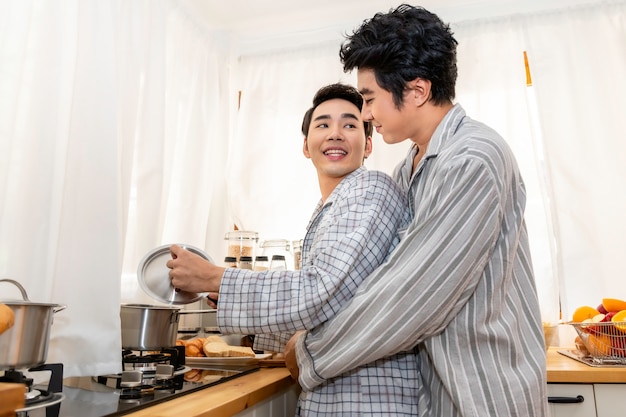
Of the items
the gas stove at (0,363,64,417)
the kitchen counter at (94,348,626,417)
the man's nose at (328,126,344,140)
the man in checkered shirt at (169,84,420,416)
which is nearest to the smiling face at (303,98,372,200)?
the man's nose at (328,126,344,140)

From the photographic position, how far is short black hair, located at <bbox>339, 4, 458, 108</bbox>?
3.48ft

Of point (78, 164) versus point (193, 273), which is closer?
point (193, 273)

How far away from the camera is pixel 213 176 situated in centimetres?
226

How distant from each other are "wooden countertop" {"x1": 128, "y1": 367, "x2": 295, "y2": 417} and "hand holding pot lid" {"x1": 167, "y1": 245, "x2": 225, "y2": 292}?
0.21 metres

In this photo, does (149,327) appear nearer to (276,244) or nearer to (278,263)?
(278,263)

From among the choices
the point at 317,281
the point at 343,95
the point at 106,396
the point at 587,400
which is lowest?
the point at 587,400

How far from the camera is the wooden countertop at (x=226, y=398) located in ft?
2.79

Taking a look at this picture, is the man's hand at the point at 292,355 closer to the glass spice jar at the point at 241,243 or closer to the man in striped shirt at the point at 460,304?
the man in striped shirt at the point at 460,304

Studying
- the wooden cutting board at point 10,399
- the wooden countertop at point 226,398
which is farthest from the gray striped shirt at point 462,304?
the wooden cutting board at point 10,399

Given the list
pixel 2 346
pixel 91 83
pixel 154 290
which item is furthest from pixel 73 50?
pixel 2 346

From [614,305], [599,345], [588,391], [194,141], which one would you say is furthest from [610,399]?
[194,141]

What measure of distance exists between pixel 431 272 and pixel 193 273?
0.48 metres

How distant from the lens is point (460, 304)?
0.86 metres

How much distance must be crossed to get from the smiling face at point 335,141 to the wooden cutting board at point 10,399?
1001mm
